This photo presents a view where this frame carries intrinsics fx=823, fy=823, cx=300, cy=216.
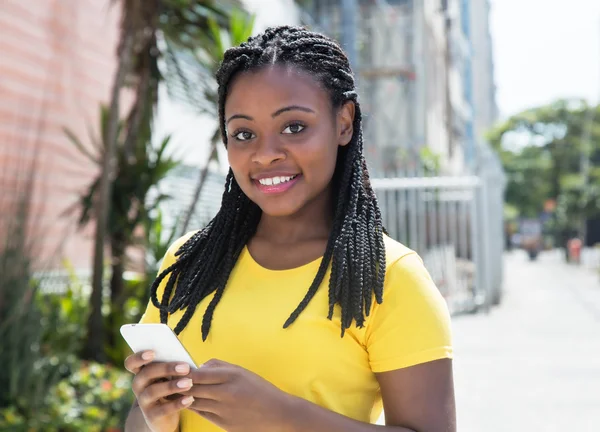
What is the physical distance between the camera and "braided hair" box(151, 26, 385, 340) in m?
Answer: 1.54

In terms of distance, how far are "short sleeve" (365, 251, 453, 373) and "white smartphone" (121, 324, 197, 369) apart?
0.34 metres

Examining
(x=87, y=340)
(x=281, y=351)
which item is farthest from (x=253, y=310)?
(x=87, y=340)

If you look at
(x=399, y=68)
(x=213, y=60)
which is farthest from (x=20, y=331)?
(x=399, y=68)

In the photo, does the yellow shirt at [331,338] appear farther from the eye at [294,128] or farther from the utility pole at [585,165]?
the utility pole at [585,165]

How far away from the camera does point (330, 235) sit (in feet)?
5.35

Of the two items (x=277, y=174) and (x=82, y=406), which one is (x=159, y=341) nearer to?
(x=277, y=174)

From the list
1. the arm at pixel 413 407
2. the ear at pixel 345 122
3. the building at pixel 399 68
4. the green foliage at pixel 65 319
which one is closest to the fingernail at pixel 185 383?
the arm at pixel 413 407

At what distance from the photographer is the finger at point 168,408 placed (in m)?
1.38

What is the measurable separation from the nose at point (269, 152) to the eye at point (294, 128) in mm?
27

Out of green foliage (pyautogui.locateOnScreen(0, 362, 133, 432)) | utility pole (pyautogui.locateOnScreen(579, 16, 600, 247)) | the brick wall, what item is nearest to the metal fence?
the brick wall

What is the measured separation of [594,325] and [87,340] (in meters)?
7.80

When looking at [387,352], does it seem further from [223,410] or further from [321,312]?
[223,410]

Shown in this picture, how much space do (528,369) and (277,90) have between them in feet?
23.1

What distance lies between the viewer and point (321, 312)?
1.54 m
